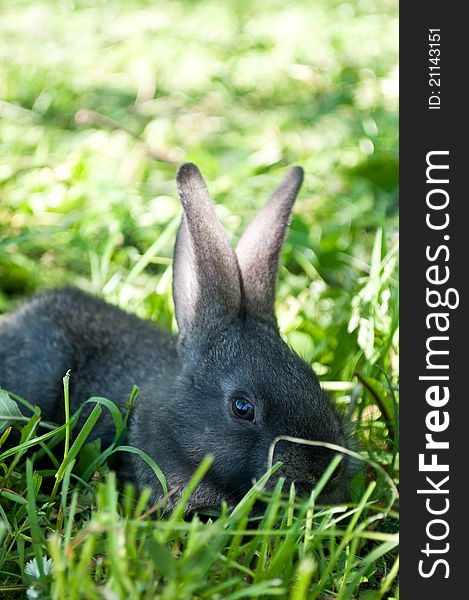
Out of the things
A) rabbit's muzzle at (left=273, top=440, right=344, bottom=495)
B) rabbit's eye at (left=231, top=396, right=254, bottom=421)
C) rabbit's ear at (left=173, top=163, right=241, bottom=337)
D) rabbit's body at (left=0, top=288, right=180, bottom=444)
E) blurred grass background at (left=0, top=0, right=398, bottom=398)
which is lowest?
rabbit's muzzle at (left=273, top=440, right=344, bottom=495)

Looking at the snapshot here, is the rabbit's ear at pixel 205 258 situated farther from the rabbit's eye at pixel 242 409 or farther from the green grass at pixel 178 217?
the green grass at pixel 178 217

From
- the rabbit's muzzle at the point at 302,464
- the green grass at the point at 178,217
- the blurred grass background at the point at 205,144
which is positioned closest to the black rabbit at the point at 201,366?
the rabbit's muzzle at the point at 302,464

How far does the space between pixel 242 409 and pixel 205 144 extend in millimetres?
4050

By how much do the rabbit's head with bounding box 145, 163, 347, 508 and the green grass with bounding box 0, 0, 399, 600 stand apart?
23cm

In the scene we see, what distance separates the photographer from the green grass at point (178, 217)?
2986mm

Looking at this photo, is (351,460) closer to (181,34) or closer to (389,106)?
(389,106)

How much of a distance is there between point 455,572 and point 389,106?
5746 millimetres

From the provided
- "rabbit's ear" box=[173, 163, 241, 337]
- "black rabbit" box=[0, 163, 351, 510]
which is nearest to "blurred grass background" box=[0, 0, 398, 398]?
"black rabbit" box=[0, 163, 351, 510]

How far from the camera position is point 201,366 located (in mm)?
4316

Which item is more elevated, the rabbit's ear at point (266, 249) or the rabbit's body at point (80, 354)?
the rabbit's ear at point (266, 249)

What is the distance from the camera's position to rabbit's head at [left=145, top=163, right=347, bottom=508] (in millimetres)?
3785

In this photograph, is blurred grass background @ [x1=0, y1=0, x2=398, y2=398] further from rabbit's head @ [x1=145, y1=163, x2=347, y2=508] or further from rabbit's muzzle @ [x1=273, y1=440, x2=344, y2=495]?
rabbit's muzzle @ [x1=273, y1=440, x2=344, y2=495]

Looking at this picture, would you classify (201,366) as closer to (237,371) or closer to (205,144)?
(237,371)

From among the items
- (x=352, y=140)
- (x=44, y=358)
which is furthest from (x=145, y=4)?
(x=44, y=358)
